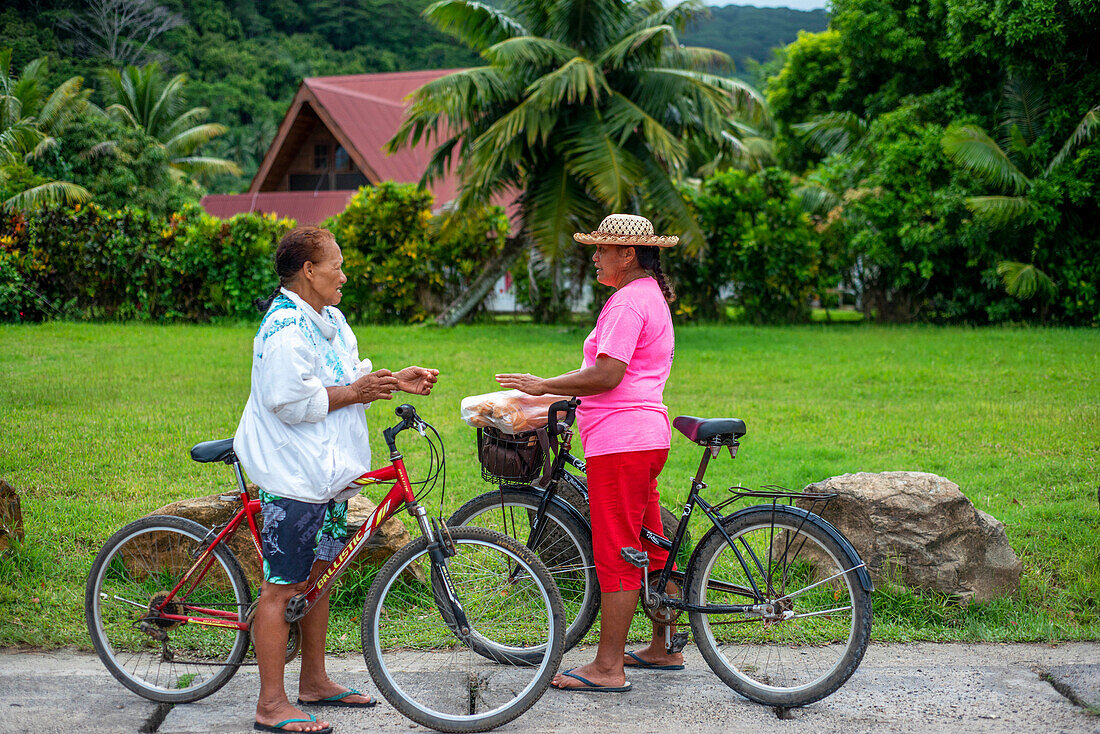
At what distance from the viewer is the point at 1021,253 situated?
62.5 ft

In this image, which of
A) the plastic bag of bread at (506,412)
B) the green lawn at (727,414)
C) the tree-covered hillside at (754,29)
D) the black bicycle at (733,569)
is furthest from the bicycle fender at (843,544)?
the tree-covered hillside at (754,29)

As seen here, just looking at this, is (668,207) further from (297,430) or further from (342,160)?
(342,160)

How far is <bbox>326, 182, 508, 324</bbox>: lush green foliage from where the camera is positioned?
61.6 feet

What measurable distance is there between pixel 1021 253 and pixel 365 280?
13.3 metres

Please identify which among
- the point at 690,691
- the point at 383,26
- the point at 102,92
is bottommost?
the point at 690,691

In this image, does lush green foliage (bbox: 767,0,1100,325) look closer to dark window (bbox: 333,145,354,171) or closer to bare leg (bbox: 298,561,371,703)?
dark window (bbox: 333,145,354,171)

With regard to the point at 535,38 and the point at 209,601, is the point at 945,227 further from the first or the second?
the point at 209,601

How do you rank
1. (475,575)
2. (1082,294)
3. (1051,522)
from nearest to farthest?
(475,575), (1051,522), (1082,294)

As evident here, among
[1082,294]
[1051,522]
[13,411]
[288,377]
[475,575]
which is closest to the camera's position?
[288,377]

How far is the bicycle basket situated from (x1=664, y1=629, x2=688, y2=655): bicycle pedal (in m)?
0.95

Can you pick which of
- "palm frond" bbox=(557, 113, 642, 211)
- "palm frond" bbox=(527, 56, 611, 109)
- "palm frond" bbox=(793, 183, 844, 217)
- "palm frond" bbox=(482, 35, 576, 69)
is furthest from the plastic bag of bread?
"palm frond" bbox=(793, 183, 844, 217)

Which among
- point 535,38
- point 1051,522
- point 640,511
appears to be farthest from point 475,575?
point 535,38

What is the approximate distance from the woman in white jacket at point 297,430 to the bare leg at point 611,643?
109 centimetres

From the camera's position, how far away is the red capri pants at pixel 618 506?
3.88 metres
